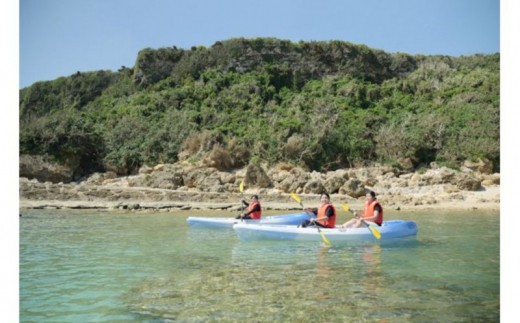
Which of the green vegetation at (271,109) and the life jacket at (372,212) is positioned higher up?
the green vegetation at (271,109)

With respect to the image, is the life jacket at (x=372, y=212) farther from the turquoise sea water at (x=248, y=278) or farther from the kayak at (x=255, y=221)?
the kayak at (x=255, y=221)

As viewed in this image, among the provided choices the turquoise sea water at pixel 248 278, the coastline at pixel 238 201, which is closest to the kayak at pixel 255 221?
the turquoise sea water at pixel 248 278

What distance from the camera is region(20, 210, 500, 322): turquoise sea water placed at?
371cm

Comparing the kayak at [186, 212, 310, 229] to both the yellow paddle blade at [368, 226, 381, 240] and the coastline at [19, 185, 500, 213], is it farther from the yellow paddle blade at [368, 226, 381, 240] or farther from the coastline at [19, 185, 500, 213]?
the coastline at [19, 185, 500, 213]

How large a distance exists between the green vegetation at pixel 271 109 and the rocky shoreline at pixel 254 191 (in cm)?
237

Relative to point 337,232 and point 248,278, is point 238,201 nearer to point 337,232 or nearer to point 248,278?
point 337,232

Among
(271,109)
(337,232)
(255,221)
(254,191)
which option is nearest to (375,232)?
(337,232)

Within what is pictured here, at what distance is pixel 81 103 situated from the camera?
25.8 m

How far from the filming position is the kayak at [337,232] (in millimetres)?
7020

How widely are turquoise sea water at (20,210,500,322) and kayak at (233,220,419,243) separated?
0.17m

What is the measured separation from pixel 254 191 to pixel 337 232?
22.0 ft

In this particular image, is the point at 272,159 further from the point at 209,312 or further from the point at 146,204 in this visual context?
the point at 209,312

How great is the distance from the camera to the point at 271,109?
22219 mm
